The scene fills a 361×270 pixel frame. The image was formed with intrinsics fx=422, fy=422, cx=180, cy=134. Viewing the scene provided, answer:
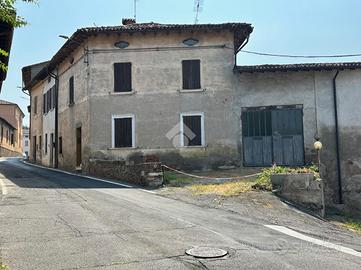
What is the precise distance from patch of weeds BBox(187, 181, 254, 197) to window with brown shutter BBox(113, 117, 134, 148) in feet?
22.7

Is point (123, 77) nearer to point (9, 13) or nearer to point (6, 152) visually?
point (9, 13)

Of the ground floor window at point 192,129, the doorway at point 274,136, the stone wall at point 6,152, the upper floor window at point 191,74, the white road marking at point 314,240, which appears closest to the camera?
the white road marking at point 314,240

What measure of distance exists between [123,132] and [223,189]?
8660mm

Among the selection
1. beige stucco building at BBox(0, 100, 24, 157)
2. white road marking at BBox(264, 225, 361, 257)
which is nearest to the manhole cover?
white road marking at BBox(264, 225, 361, 257)

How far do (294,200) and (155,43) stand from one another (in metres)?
11.7

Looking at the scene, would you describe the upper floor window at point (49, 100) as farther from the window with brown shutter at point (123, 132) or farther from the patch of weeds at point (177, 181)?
the patch of weeds at point (177, 181)

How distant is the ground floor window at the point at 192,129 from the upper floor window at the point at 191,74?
1.49m

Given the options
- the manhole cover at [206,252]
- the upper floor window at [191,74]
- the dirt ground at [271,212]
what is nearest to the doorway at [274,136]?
the upper floor window at [191,74]

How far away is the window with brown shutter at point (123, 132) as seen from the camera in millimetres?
21312

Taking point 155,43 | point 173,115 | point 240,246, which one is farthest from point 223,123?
point 240,246

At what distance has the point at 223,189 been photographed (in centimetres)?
1415

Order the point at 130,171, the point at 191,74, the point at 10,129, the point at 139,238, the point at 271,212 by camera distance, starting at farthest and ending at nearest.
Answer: the point at 10,129, the point at 191,74, the point at 130,171, the point at 271,212, the point at 139,238

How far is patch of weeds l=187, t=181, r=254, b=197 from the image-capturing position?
13.4 m

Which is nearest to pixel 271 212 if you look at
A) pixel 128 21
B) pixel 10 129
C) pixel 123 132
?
pixel 123 132
